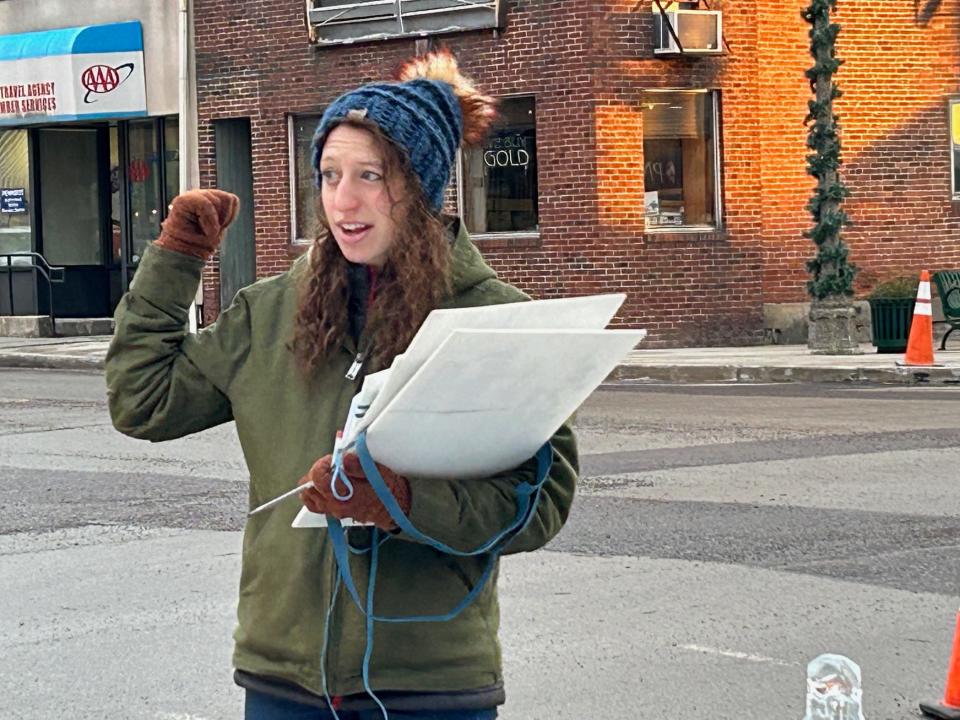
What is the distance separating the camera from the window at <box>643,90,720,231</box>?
2269 centimetres

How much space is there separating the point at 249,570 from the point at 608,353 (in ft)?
2.56

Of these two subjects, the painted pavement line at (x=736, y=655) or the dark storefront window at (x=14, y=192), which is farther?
the dark storefront window at (x=14, y=192)

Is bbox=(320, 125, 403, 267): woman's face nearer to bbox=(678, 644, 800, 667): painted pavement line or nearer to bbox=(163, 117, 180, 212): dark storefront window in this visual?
bbox=(678, 644, 800, 667): painted pavement line

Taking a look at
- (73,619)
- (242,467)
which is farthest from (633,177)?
(73,619)

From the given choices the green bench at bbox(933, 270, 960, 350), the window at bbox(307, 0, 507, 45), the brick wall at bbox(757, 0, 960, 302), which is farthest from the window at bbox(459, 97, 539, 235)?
the green bench at bbox(933, 270, 960, 350)

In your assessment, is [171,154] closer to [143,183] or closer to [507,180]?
[143,183]

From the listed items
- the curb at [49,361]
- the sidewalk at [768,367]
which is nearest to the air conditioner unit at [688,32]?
the sidewalk at [768,367]

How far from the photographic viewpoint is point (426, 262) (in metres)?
3.19

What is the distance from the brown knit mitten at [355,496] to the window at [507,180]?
20.1 m

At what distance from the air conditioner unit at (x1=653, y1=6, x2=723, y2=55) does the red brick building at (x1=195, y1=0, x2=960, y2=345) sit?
0.41ft

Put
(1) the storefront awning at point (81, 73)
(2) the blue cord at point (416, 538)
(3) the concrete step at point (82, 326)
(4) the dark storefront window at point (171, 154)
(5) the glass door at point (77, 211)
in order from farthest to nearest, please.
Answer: (5) the glass door at point (77, 211)
(3) the concrete step at point (82, 326)
(4) the dark storefront window at point (171, 154)
(1) the storefront awning at point (81, 73)
(2) the blue cord at point (416, 538)

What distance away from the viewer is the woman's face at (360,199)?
125 inches

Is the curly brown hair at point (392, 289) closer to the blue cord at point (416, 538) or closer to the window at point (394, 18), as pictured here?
the blue cord at point (416, 538)

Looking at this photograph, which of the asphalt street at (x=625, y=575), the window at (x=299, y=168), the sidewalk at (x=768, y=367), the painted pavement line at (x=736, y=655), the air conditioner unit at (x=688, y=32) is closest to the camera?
the asphalt street at (x=625, y=575)
